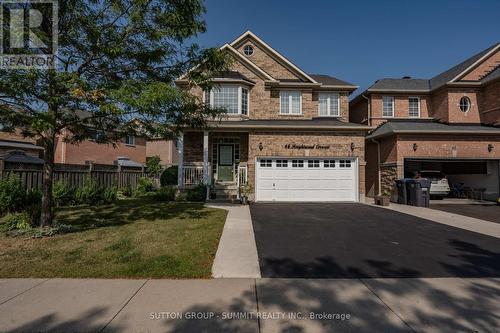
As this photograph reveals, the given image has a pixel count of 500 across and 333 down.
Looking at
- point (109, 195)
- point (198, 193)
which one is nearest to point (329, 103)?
point (198, 193)

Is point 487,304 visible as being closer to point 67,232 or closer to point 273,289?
point 273,289

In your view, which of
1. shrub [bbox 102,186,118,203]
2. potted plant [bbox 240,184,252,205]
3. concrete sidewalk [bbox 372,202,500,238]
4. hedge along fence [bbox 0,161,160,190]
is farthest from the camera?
potted plant [bbox 240,184,252,205]

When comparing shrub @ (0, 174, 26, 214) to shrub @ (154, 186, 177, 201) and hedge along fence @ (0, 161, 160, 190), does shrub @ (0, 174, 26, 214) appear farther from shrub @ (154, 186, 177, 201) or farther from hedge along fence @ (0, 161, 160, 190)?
shrub @ (154, 186, 177, 201)

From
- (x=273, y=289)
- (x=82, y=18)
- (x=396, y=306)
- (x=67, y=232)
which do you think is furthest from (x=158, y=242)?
(x=82, y=18)

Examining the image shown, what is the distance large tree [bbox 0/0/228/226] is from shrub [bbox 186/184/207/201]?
233 inches

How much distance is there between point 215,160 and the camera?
16.1 meters

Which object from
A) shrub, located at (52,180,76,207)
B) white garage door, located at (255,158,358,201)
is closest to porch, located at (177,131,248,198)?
white garage door, located at (255,158,358,201)

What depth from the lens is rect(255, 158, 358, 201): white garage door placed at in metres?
14.6

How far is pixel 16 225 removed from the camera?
688cm

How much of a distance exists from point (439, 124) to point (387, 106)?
3.60m

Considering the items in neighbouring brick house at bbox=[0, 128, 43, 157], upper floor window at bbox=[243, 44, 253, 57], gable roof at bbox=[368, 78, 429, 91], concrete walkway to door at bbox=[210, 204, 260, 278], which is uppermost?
upper floor window at bbox=[243, 44, 253, 57]

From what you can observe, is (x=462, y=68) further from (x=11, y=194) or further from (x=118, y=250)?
(x=11, y=194)

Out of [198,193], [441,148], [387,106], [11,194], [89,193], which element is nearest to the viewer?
[11,194]

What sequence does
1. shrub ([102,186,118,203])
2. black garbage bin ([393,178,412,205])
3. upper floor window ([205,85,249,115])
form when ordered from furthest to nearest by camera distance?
1. upper floor window ([205,85,249,115])
2. black garbage bin ([393,178,412,205])
3. shrub ([102,186,118,203])
